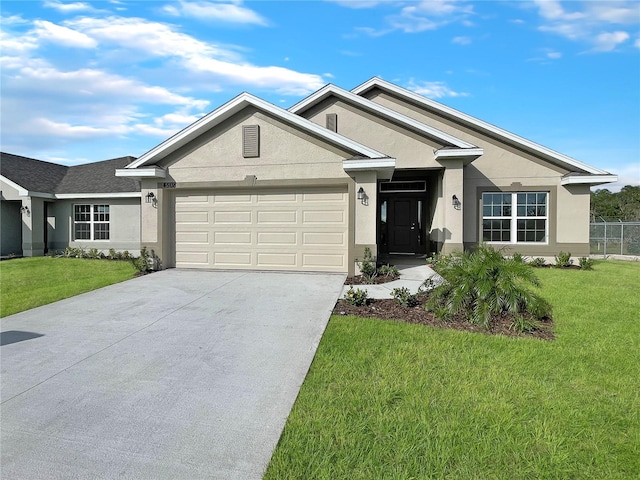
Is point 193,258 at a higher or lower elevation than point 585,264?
higher

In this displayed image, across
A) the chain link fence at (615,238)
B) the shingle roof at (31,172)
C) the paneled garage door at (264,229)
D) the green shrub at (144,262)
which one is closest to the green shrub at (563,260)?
the chain link fence at (615,238)

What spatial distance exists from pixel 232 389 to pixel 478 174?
41.7 feet

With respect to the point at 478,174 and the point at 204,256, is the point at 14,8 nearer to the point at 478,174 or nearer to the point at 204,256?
the point at 204,256

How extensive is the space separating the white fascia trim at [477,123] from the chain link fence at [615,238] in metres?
7.66

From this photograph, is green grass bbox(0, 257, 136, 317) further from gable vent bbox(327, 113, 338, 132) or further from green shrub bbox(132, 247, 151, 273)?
gable vent bbox(327, 113, 338, 132)

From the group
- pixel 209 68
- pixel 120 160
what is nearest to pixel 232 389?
pixel 209 68

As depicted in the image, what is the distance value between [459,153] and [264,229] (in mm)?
6816

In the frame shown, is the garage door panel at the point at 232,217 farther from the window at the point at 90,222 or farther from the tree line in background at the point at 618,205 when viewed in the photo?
the tree line in background at the point at 618,205

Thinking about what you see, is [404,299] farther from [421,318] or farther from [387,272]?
[387,272]

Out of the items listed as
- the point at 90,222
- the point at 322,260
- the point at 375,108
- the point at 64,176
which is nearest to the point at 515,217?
the point at 375,108

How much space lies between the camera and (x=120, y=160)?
19.2 meters

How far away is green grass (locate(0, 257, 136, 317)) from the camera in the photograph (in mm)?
7883

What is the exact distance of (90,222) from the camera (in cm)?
1634

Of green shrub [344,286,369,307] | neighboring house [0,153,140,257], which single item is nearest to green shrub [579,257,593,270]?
green shrub [344,286,369,307]
